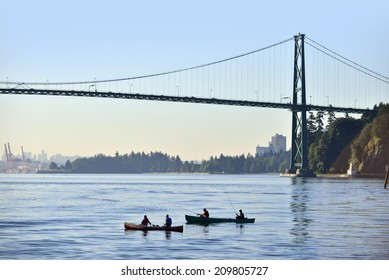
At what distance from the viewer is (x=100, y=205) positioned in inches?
3182

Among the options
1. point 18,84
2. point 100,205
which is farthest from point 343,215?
point 18,84

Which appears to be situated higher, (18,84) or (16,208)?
(18,84)

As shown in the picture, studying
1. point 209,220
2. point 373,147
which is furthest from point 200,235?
point 373,147

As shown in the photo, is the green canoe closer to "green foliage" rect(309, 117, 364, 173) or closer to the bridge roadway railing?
the bridge roadway railing

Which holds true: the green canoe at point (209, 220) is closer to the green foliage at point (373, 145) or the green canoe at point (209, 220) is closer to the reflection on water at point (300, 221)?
the reflection on water at point (300, 221)

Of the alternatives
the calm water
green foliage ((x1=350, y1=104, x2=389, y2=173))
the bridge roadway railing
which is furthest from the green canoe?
green foliage ((x1=350, y1=104, x2=389, y2=173))

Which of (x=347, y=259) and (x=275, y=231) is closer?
(x=347, y=259)

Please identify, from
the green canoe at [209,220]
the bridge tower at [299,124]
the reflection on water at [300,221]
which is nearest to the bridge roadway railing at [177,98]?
the bridge tower at [299,124]

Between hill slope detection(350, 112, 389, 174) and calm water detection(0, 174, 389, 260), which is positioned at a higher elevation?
hill slope detection(350, 112, 389, 174)

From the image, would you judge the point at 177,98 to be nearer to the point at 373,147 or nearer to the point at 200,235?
the point at 373,147
